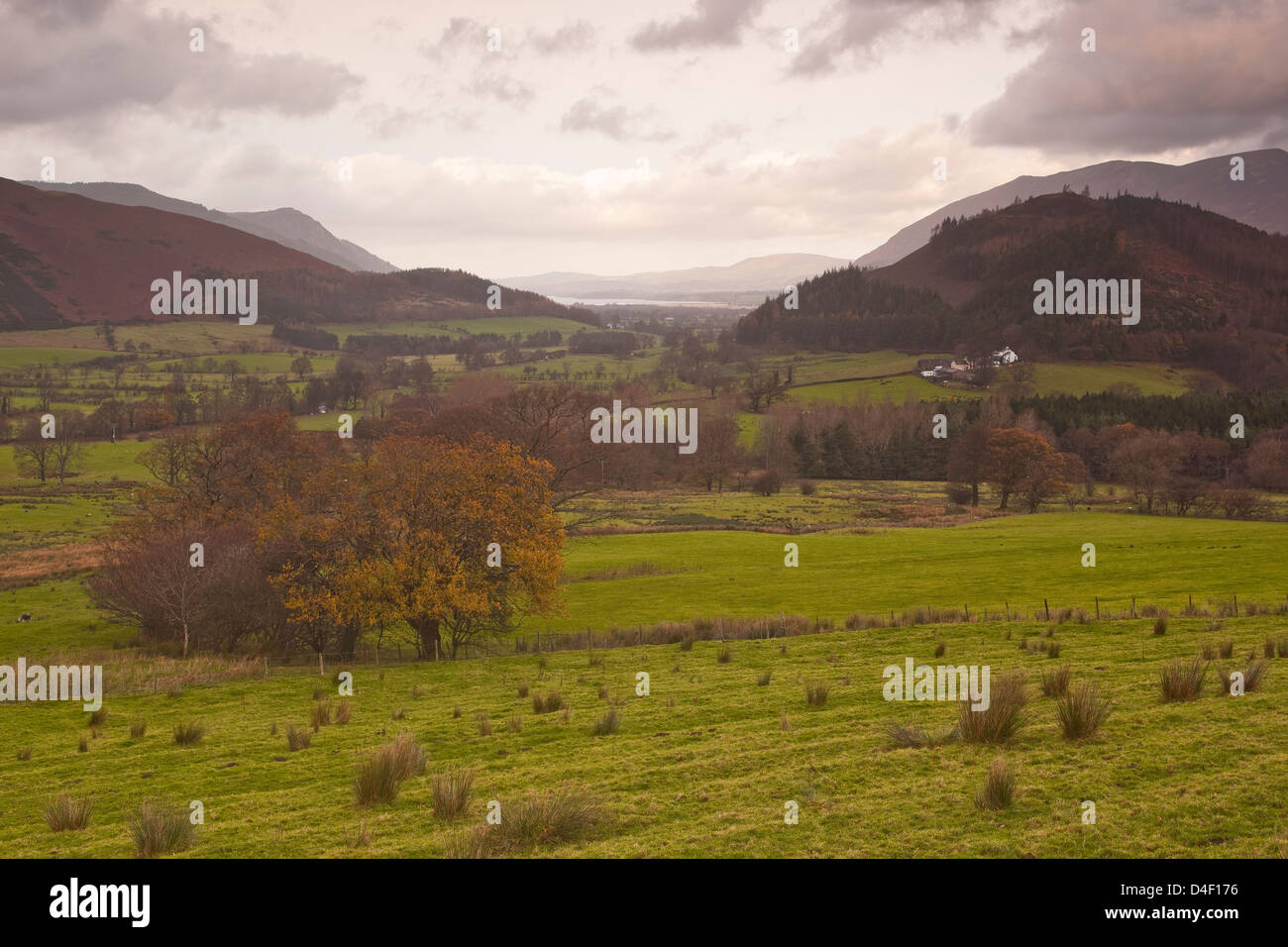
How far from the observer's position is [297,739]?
18094 mm

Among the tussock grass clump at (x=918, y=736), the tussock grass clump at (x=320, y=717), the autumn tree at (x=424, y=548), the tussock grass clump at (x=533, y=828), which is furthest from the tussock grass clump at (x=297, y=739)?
the autumn tree at (x=424, y=548)

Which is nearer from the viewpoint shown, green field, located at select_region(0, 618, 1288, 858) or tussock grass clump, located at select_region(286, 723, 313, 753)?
green field, located at select_region(0, 618, 1288, 858)

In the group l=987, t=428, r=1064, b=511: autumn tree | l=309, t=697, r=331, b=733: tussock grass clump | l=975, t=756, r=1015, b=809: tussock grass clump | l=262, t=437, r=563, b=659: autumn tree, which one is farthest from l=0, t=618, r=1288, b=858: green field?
l=987, t=428, r=1064, b=511: autumn tree

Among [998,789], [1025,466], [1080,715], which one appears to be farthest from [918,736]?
[1025,466]

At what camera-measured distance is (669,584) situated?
1914 inches

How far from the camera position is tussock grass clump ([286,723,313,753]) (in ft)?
58.7

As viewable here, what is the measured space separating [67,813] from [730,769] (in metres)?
10.00

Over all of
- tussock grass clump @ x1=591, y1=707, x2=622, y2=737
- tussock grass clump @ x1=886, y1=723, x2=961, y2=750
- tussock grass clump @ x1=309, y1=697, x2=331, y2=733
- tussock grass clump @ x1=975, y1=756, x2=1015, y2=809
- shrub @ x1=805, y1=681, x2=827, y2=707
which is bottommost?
tussock grass clump @ x1=309, y1=697, x2=331, y2=733

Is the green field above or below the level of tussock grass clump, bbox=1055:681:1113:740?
below

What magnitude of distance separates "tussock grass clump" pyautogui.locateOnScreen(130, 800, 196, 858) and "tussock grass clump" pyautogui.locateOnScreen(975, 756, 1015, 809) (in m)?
9.83

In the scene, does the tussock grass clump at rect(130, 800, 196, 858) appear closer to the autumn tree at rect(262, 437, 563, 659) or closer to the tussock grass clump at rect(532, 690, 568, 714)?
the tussock grass clump at rect(532, 690, 568, 714)

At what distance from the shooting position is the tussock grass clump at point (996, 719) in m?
12.5
